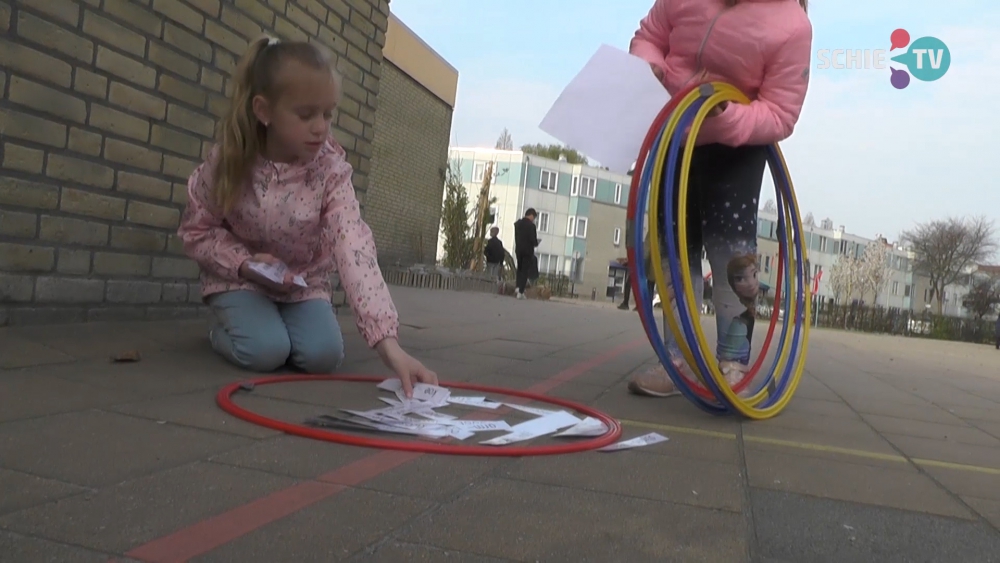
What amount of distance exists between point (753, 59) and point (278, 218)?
1.91 m

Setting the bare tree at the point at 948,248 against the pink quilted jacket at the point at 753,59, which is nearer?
the pink quilted jacket at the point at 753,59

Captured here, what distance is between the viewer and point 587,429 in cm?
249

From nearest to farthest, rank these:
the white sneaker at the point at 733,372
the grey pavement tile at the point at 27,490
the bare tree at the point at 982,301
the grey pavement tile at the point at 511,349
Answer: the grey pavement tile at the point at 27,490
the white sneaker at the point at 733,372
the grey pavement tile at the point at 511,349
the bare tree at the point at 982,301

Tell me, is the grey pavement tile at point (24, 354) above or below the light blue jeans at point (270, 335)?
below

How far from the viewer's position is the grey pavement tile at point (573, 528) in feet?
4.88

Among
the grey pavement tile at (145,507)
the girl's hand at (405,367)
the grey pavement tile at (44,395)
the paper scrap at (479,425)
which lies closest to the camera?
the grey pavement tile at (145,507)

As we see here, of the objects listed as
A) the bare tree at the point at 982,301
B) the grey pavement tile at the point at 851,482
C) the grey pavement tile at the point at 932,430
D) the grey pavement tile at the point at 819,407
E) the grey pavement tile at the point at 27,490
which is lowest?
the grey pavement tile at the point at 27,490

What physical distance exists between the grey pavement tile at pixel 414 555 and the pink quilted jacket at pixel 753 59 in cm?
225

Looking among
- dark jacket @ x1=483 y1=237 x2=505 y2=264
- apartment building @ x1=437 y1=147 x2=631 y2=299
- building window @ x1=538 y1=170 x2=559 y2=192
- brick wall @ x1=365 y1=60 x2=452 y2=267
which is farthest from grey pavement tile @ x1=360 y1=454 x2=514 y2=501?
building window @ x1=538 y1=170 x2=559 y2=192

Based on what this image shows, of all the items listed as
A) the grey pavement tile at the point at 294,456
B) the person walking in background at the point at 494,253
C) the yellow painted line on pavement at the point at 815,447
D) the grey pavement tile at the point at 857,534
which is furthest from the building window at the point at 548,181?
the grey pavement tile at the point at 857,534

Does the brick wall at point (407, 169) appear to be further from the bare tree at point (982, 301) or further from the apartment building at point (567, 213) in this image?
the apartment building at point (567, 213)

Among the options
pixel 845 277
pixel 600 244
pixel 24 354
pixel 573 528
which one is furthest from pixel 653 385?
pixel 845 277

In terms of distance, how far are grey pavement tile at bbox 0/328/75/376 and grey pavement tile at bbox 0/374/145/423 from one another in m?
0.09

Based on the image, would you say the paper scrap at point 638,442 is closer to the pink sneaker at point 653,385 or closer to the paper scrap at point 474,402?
the paper scrap at point 474,402
